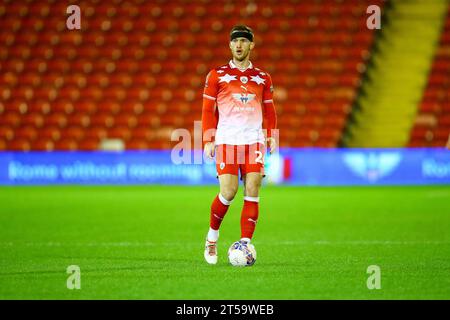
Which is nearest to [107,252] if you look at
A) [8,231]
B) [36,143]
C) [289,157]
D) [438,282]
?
[8,231]

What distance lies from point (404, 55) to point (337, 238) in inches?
621

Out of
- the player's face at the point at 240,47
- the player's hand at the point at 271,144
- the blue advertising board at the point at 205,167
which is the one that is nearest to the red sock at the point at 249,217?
the player's hand at the point at 271,144

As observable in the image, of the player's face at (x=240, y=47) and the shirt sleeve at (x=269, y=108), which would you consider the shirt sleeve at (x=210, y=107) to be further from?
the shirt sleeve at (x=269, y=108)

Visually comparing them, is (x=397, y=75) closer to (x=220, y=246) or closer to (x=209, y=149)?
(x=220, y=246)

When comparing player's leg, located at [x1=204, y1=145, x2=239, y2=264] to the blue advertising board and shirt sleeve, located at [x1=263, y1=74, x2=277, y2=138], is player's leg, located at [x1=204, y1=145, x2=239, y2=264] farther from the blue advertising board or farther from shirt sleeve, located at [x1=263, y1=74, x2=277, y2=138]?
the blue advertising board

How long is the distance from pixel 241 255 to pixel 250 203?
497 millimetres

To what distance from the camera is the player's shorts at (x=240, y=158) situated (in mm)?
7496

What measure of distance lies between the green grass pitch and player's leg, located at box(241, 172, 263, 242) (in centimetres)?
32

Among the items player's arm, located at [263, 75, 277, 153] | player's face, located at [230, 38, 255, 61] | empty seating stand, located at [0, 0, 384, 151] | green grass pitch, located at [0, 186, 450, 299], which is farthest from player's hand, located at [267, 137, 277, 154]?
empty seating stand, located at [0, 0, 384, 151]

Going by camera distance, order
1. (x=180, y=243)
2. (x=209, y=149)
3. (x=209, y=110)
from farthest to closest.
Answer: (x=180, y=243)
(x=209, y=110)
(x=209, y=149)

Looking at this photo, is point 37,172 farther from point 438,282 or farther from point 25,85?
point 438,282

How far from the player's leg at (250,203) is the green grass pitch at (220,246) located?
322 millimetres

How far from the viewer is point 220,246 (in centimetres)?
898

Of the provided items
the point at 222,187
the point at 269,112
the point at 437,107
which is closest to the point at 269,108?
the point at 269,112
